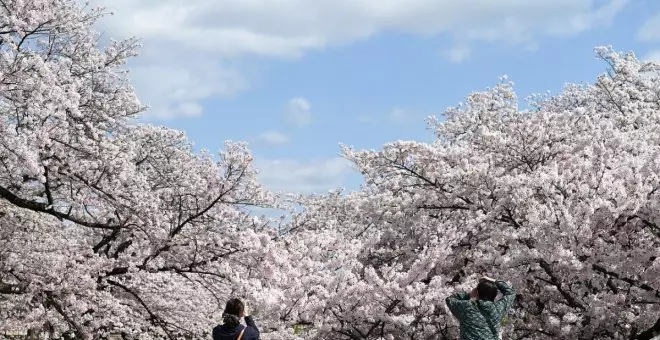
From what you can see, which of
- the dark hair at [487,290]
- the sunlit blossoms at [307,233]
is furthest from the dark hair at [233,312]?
the sunlit blossoms at [307,233]

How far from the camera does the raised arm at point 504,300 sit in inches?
205

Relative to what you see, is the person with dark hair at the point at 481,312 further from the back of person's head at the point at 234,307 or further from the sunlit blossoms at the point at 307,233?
the sunlit blossoms at the point at 307,233

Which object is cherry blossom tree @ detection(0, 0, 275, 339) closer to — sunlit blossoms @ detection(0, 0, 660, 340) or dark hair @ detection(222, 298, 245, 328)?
sunlit blossoms @ detection(0, 0, 660, 340)

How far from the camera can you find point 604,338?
9.51m

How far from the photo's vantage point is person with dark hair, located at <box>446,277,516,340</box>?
513 centimetres

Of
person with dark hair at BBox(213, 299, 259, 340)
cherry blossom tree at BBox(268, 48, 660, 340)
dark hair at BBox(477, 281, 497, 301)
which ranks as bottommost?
person with dark hair at BBox(213, 299, 259, 340)

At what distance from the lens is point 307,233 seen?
11602 mm

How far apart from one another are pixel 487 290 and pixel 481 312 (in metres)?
0.16

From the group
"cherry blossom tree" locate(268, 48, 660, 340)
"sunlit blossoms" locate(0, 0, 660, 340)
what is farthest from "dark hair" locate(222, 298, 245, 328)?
"cherry blossom tree" locate(268, 48, 660, 340)

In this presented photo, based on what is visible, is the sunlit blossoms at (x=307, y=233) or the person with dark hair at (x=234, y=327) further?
the sunlit blossoms at (x=307, y=233)

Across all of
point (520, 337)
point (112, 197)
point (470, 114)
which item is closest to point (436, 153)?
point (520, 337)

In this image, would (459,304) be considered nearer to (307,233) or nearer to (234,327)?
(234,327)

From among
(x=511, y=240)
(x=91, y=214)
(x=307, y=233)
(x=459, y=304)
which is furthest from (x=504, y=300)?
(x=91, y=214)

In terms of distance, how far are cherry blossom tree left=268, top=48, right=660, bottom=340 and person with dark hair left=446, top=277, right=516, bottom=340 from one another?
12.6ft
